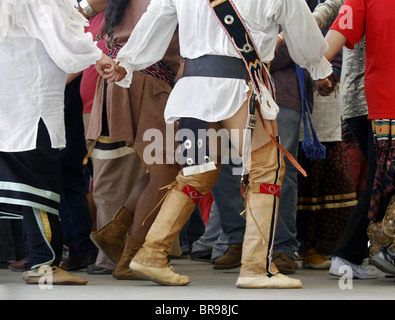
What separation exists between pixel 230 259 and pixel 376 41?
157 cm

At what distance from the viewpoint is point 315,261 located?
4.87 meters

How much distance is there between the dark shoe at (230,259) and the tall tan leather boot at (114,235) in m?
0.74

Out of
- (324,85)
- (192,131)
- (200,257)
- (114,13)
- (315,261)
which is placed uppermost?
(114,13)

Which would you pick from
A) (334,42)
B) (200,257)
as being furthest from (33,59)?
(200,257)

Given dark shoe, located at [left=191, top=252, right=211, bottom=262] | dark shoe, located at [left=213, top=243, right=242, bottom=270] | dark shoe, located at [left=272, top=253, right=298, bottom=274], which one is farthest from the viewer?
dark shoe, located at [left=191, top=252, right=211, bottom=262]

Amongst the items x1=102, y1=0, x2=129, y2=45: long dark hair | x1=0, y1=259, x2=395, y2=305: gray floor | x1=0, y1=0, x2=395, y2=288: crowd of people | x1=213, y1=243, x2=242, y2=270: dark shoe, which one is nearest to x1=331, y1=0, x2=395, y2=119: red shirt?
x1=0, y1=0, x2=395, y2=288: crowd of people

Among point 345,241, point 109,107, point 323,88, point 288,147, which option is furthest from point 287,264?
point 109,107

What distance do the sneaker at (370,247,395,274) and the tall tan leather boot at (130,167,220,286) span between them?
0.93 metres

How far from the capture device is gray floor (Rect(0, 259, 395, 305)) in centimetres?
326

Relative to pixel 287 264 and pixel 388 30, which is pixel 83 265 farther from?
pixel 388 30

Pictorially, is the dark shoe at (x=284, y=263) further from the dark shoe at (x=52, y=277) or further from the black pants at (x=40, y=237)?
the black pants at (x=40, y=237)

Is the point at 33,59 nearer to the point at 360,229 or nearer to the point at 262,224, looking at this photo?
the point at 262,224

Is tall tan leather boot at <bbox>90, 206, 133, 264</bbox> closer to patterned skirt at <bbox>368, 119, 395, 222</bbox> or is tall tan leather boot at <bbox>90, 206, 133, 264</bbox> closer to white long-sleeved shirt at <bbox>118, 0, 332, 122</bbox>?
white long-sleeved shirt at <bbox>118, 0, 332, 122</bbox>

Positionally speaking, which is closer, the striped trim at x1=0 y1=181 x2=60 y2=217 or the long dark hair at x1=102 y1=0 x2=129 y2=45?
the striped trim at x1=0 y1=181 x2=60 y2=217
